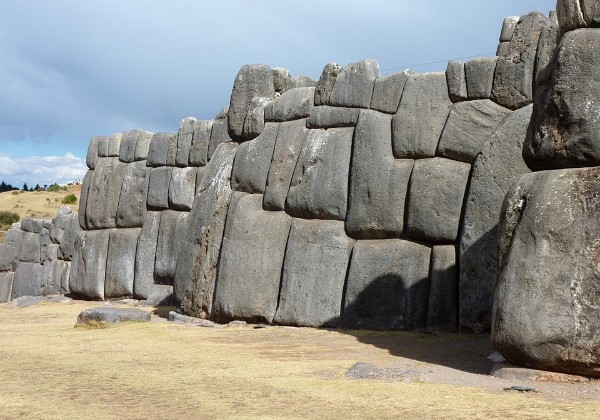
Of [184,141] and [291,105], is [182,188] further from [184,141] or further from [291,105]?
[291,105]

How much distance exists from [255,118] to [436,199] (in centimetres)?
430

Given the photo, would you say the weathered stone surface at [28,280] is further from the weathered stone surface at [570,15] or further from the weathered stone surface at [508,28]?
the weathered stone surface at [570,15]

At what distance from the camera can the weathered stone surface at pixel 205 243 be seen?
14.5 m

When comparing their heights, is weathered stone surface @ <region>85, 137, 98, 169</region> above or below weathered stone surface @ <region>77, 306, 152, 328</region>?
above

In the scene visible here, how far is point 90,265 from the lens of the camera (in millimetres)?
21172

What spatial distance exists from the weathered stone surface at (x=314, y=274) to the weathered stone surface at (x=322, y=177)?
22 cm

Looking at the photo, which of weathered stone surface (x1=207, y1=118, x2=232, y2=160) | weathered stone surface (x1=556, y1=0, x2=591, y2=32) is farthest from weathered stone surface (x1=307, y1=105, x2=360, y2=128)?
weathered stone surface (x1=556, y1=0, x2=591, y2=32)

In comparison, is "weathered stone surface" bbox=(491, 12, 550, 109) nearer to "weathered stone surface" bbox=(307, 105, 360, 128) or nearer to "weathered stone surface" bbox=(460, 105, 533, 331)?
"weathered stone surface" bbox=(460, 105, 533, 331)

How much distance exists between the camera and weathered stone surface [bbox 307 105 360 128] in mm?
13477

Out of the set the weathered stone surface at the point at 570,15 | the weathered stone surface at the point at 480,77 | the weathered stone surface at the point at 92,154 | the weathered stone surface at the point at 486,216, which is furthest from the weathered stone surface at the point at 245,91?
the weathered stone surface at the point at 570,15

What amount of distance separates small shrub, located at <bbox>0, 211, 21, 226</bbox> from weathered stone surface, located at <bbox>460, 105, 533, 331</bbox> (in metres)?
35.7

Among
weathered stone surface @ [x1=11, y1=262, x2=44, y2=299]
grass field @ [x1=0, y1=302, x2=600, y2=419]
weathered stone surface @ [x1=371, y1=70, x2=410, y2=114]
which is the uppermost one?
weathered stone surface @ [x1=371, y1=70, x2=410, y2=114]

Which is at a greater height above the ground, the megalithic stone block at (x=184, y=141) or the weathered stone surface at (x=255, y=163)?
the megalithic stone block at (x=184, y=141)

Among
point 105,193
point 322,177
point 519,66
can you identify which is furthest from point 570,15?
point 105,193
